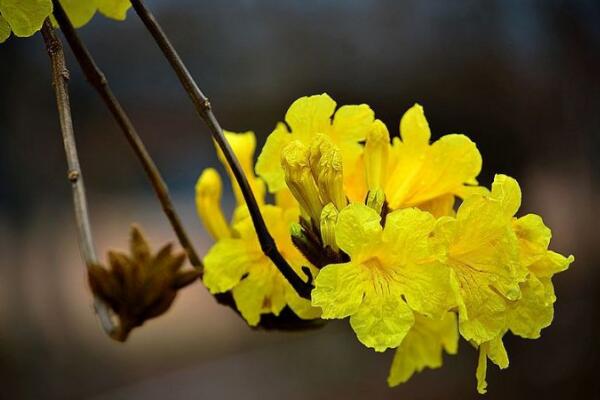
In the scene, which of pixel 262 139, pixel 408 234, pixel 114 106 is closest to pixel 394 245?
pixel 408 234

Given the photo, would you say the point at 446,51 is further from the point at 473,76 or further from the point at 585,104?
the point at 585,104

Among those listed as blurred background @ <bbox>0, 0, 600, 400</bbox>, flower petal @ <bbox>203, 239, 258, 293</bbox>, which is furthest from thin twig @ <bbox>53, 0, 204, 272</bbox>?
blurred background @ <bbox>0, 0, 600, 400</bbox>

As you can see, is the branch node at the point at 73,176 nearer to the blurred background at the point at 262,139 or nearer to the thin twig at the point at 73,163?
the thin twig at the point at 73,163

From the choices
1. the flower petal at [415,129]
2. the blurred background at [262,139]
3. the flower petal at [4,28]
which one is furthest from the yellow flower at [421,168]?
the blurred background at [262,139]

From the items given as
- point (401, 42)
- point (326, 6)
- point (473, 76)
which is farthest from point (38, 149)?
point (473, 76)

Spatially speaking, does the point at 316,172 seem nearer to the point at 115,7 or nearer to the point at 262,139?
the point at 115,7

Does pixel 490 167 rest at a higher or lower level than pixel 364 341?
higher

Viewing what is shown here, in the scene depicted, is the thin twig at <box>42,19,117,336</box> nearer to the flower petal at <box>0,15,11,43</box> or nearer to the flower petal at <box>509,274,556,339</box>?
the flower petal at <box>0,15,11,43</box>
